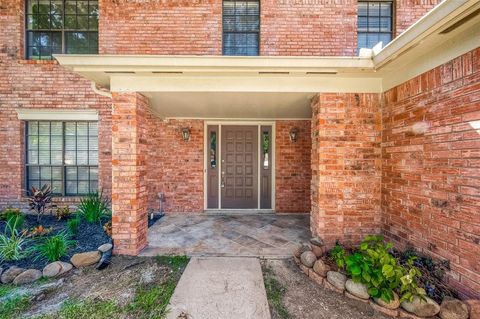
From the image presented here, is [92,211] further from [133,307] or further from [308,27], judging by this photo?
[308,27]

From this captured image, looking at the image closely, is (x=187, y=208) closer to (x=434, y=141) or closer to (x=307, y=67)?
(x=307, y=67)

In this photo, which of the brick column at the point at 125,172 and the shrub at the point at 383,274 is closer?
the shrub at the point at 383,274

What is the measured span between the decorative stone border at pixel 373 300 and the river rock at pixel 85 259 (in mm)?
2725

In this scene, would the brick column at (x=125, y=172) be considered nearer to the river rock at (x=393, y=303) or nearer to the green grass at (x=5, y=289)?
the green grass at (x=5, y=289)

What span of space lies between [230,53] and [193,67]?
8.22ft

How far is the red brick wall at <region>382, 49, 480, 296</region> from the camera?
1958 millimetres

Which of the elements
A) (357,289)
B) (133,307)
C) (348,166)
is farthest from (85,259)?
Result: (348,166)

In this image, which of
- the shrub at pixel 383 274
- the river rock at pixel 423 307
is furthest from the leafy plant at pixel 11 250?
the river rock at pixel 423 307

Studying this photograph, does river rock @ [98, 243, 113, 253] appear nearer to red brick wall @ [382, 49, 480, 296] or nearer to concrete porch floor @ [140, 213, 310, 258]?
concrete porch floor @ [140, 213, 310, 258]

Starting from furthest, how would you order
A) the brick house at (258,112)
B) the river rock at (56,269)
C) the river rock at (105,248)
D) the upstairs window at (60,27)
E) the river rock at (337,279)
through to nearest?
the upstairs window at (60,27), the river rock at (105,248), the river rock at (56,269), the river rock at (337,279), the brick house at (258,112)

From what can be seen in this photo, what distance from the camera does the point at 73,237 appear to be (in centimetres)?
357

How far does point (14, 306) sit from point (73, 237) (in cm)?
147

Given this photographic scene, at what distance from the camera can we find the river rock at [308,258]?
271 cm

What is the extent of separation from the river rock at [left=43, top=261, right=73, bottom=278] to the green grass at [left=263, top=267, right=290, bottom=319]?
2.56m
